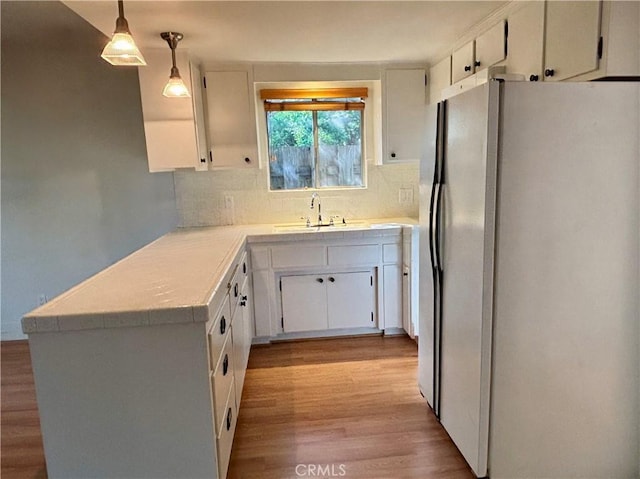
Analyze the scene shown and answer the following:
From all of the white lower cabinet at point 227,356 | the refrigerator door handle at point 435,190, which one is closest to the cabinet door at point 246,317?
the white lower cabinet at point 227,356

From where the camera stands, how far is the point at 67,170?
10.7 feet

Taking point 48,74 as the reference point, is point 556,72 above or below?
below

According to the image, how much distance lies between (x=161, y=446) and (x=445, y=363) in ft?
4.35

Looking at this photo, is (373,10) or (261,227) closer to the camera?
(373,10)

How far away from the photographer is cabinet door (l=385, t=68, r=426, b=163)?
10.6 ft

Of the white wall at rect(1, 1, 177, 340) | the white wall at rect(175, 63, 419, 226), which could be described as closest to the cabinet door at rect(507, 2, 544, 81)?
the white wall at rect(175, 63, 419, 226)

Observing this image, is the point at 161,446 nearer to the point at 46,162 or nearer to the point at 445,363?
the point at 445,363

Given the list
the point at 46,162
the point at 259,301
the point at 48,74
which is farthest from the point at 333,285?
the point at 48,74

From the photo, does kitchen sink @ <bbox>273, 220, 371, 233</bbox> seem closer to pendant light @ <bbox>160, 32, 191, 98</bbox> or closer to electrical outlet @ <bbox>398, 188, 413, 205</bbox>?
electrical outlet @ <bbox>398, 188, 413, 205</bbox>

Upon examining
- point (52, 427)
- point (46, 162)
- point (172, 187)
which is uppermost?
point (46, 162)

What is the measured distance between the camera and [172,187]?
3.38 m

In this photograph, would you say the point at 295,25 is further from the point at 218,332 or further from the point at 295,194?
the point at 218,332

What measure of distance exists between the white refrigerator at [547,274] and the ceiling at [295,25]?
72 cm

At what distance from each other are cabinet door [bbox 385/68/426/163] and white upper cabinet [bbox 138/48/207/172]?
1.51 m
